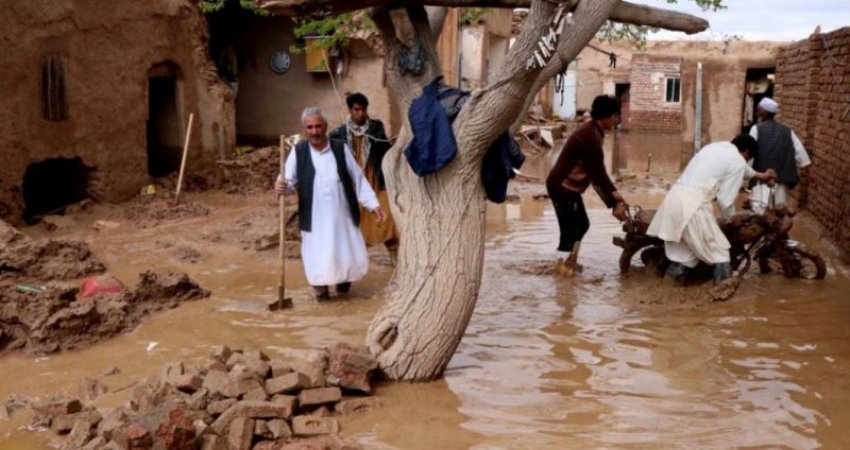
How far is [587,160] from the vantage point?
7.89 m

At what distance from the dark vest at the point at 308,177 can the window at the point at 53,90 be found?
537 centimetres

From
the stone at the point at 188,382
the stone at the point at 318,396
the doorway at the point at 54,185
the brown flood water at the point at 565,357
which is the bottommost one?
the brown flood water at the point at 565,357

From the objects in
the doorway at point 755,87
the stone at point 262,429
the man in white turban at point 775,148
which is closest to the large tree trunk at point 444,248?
the stone at point 262,429

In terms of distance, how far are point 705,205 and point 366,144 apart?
10.4ft

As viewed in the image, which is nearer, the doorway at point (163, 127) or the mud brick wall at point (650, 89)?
the doorway at point (163, 127)

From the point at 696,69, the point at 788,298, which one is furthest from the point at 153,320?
the point at 696,69

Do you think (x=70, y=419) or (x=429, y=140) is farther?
(x=429, y=140)

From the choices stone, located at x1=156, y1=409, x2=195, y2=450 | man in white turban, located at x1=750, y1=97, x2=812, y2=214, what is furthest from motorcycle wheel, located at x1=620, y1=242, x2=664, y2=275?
stone, located at x1=156, y1=409, x2=195, y2=450

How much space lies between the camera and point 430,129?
512 cm

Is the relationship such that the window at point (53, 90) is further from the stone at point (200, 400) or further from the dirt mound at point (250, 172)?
the stone at point (200, 400)

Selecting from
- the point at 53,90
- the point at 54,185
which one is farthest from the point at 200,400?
the point at 54,185

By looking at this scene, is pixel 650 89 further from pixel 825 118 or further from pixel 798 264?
pixel 798 264

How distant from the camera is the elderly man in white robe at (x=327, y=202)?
23.2ft

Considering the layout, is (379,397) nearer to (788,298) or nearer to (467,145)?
(467,145)
